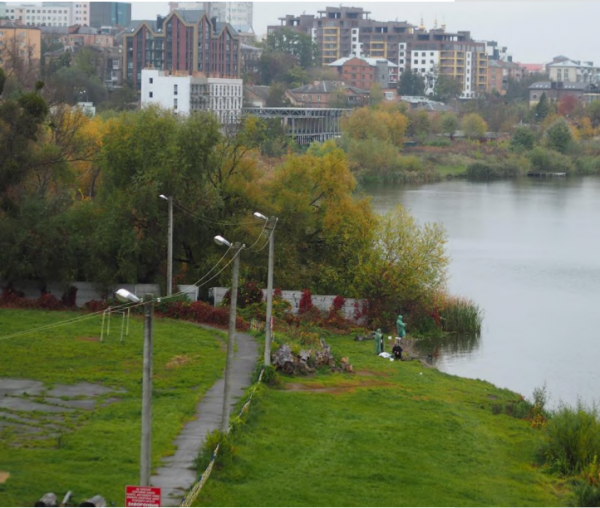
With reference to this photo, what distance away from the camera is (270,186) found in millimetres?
29312

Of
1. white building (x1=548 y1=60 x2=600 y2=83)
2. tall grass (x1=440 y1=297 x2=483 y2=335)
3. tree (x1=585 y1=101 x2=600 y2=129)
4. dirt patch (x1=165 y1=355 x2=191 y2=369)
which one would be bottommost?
tall grass (x1=440 y1=297 x2=483 y2=335)

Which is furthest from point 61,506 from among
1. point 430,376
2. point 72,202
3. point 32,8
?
point 32,8

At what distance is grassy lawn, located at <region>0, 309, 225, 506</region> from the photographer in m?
13.5

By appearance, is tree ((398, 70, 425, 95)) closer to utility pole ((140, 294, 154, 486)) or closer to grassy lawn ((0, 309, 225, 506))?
grassy lawn ((0, 309, 225, 506))

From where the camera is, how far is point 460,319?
28.0 meters

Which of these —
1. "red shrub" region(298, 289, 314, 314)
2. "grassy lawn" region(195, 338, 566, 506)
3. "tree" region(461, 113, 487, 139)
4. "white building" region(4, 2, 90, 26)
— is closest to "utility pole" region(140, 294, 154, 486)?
"grassy lawn" region(195, 338, 566, 506)

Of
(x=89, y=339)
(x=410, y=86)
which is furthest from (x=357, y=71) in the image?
(x=89, y=339)

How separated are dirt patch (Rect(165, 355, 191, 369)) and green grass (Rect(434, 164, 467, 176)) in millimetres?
53127

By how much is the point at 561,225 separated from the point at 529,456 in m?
32.8

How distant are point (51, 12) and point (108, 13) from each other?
7.89m

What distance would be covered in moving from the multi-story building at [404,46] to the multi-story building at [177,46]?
47.9 metres

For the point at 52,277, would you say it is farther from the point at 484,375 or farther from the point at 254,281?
the point at 484,375

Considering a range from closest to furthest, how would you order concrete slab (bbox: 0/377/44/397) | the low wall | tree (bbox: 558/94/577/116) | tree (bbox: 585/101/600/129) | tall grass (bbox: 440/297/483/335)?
concrete slab (bbox: 0/377/44/397) < the low wall < tall grass (bbox: 440/297/483/335) < tree (bbox: 585/101/600/129) < tree (bbox: 558/94/577/116)

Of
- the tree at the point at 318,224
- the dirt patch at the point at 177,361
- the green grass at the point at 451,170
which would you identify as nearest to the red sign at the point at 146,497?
the dirt patch at the point at 177,361
